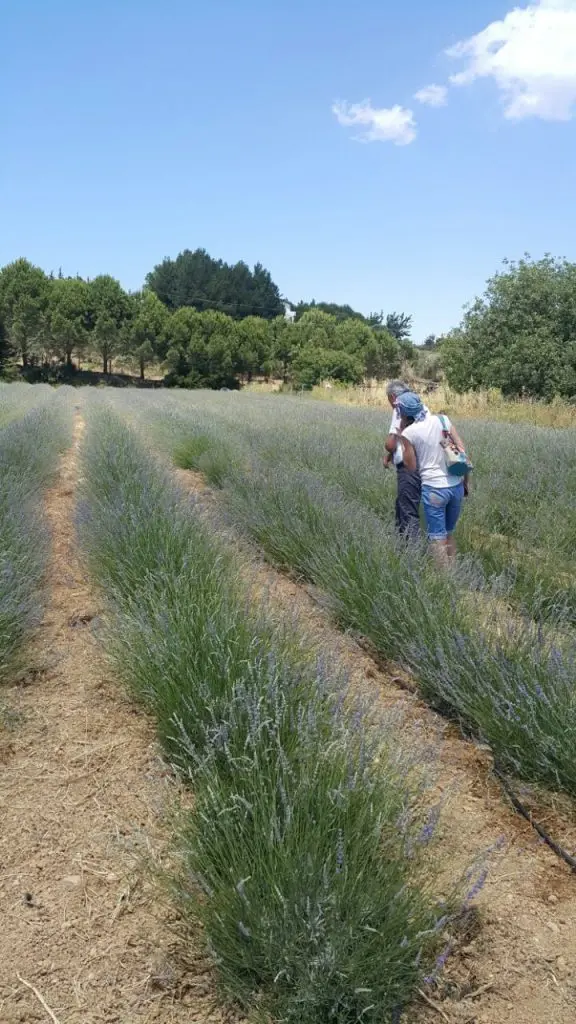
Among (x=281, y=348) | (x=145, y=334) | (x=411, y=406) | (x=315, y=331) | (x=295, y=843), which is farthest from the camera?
(x=315, y=331)

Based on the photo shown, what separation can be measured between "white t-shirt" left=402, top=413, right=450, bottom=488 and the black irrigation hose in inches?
96.9

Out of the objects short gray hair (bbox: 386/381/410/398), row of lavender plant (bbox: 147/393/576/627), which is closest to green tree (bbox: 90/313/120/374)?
row of lavender plant (bbox: 147/393/576/627)

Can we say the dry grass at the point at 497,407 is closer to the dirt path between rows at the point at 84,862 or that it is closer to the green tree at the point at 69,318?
the dirt path between rows at the point at 84,862

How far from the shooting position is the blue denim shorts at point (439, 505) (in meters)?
4.64

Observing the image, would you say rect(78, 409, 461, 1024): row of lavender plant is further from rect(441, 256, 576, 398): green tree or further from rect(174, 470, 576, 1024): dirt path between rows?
rect(441, 256, 576, 398): green tree

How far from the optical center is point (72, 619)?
12.6 ft

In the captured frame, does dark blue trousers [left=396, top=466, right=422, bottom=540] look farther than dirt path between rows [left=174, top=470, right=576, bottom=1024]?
Yes

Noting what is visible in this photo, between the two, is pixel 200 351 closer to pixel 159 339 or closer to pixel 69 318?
pixel 159 339

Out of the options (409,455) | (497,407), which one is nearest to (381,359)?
(497,407)

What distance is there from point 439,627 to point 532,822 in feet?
3.34

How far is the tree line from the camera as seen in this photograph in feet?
139

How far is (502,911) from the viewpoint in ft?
6.11

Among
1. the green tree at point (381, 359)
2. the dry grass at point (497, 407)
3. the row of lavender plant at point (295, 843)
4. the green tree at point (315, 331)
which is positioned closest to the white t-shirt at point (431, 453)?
the row of lavender plant at point (295, 843)

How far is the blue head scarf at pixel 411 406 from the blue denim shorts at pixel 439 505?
1.74ft
